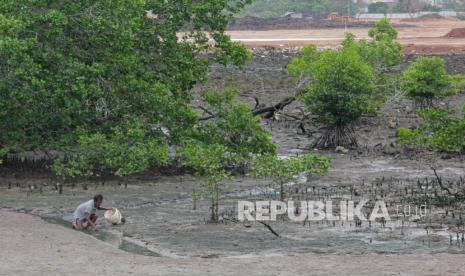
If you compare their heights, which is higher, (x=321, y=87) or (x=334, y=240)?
(x=321, y=87)

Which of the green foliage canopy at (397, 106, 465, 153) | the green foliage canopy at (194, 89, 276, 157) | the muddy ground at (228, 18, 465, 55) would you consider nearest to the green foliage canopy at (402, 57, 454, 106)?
the green foliage canopy at (397, 106, 465, 153)

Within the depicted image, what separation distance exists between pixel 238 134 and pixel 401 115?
1248 centimetres

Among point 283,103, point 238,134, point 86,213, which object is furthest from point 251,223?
point 283,103

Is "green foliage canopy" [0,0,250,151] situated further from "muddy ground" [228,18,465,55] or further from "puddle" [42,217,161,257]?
"muddy ground" [228,18,465,55]

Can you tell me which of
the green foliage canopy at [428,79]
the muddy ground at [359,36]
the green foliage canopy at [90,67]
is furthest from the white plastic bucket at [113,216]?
the muddy ground at [359,36]

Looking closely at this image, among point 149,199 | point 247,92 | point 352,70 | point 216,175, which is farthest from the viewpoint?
point 247,92

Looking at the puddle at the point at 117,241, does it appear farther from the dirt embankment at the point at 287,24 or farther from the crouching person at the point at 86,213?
the dirt embankment at the point at 287,24

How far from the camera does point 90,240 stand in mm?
15742

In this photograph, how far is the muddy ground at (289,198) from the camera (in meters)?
15.2

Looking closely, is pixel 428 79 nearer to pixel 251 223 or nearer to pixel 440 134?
pixel 440 134

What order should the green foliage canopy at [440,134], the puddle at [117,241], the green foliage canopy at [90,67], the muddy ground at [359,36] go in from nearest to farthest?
the puddle at [117,241] < the green foliage canopy at [90,67] < the green foliage canopy at [440,134] < the muddy ground at [359,36]

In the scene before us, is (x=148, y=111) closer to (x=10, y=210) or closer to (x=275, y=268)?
(x=10, y=210)

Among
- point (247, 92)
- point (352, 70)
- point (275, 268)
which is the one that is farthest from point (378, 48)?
point (275, 268)

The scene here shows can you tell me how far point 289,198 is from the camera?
1933 cm
